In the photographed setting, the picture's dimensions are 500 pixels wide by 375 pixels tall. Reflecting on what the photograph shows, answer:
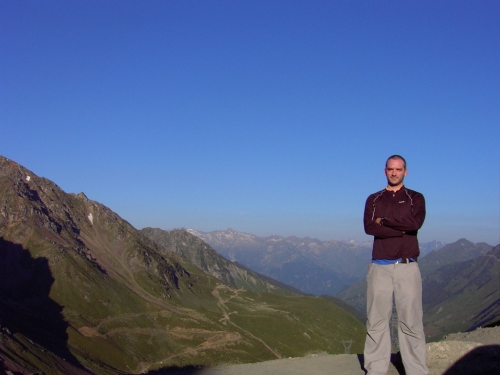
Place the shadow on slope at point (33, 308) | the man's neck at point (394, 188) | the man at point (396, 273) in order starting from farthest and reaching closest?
1. the shadow on slope at point (33, 308)
2. the man's neck at point (394, 188)
3. the man at point (396, 273)

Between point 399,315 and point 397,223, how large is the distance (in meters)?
2.46

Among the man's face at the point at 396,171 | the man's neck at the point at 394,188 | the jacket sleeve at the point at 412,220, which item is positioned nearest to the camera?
the jacket sleeve at the point at 412,220

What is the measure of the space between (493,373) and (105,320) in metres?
178

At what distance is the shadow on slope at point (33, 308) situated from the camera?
121938 mm

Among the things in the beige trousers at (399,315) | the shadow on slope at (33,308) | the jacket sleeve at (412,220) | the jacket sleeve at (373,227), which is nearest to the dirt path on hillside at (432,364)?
the beige trousers at (399,315)

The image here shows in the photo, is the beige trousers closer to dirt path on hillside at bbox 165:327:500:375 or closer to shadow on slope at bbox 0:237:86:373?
dirt path on hillside at bbox 165:327:500:375

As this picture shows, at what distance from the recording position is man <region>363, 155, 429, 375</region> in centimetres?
1168

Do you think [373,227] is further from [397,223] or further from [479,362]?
[479,362]

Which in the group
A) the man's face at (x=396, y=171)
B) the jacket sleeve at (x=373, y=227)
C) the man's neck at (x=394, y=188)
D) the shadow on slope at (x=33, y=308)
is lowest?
the shadow on slope at (x=33, y=308)

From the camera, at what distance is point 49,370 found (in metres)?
86.5

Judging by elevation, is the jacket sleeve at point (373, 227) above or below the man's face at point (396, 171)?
below

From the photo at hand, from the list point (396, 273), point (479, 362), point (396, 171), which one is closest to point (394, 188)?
point (396, 171)

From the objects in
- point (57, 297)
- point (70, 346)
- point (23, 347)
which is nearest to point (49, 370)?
point (23, 347)

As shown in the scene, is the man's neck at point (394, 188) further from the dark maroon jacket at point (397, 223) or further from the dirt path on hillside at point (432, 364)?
the dirt path on hillside at point (432, 364)
